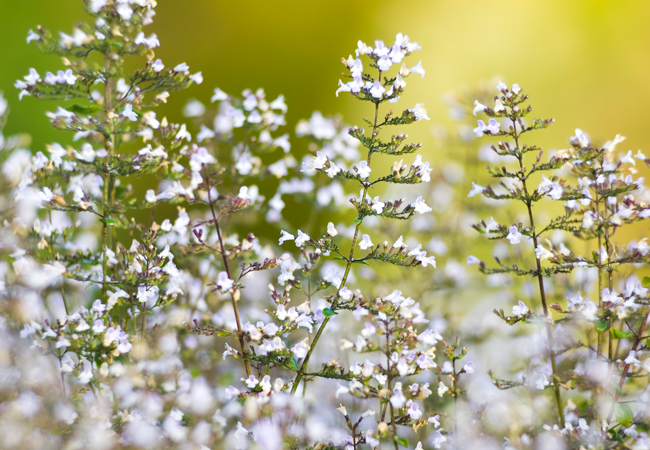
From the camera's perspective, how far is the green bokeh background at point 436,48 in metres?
4.34

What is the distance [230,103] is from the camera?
1966 millimetres

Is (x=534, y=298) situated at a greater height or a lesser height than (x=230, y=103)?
lesser

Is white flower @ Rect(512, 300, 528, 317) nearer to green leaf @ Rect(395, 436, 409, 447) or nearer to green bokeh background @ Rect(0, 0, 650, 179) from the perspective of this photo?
green leaf @ Rect(395, 436, 409, 447)

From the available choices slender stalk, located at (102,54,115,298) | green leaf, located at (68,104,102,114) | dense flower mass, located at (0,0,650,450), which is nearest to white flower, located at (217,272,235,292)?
dense flower mass, located at (0,0,650,450)

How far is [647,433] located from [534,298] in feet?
2.82

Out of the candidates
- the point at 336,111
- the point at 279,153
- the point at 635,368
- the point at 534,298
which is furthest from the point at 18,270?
the point at 336,111

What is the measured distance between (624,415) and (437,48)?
4692 mm

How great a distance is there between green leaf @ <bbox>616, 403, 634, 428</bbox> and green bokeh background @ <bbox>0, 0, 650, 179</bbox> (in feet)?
11.3

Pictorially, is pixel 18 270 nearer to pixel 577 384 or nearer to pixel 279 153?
pixel 577 384

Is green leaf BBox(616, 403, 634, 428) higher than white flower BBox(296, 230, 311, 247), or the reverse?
white flower BBox(296, 230, 311, 247)

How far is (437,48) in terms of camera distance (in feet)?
17.4

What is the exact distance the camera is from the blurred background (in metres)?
4.34

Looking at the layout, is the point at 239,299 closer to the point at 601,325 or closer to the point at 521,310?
the point at 521,310

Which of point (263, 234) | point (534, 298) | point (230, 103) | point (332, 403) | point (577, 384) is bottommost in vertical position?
point (577, 384)
